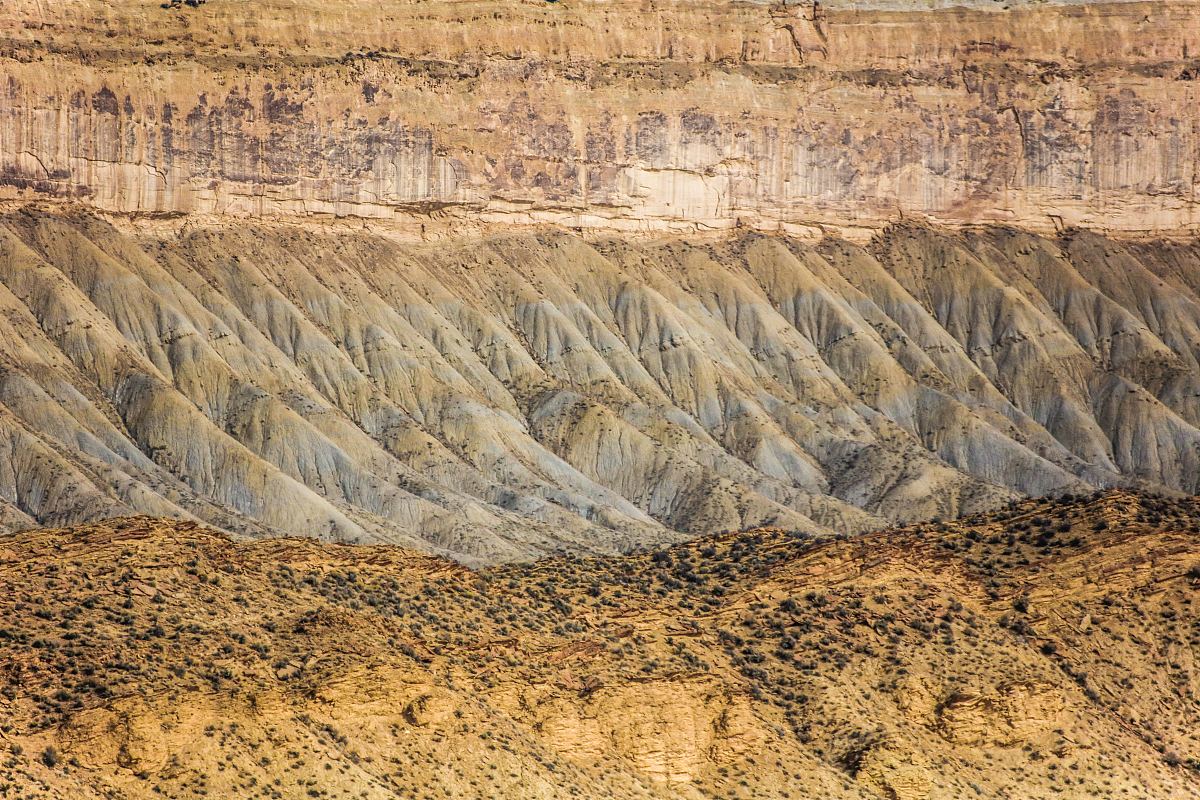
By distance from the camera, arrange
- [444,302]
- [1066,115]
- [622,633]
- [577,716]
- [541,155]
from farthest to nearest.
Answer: [1066,115], [541,155], [444,302], [622,633], [577,716]

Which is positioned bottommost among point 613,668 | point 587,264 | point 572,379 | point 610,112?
point 572,379

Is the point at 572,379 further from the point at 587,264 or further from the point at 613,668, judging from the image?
the point at 613,668

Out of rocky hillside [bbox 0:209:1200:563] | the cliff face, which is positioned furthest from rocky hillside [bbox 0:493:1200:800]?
the cliff face

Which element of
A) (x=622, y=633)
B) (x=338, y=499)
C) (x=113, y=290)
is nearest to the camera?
(x=622, y=633)

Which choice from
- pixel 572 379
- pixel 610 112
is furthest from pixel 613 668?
pixel 610 112

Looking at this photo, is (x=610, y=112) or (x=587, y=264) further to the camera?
(x=610, y=112)

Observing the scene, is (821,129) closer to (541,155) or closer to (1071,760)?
(541,155)

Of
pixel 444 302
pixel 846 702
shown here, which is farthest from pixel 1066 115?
pixel 846 702
